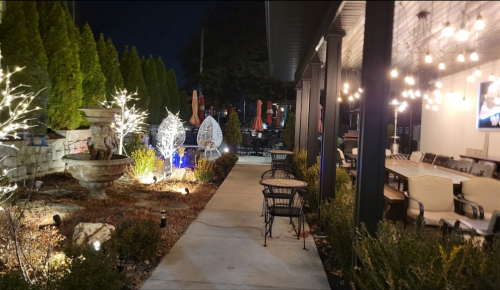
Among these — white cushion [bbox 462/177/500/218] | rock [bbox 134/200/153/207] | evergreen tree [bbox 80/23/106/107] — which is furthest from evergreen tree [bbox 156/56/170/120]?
white cushion [bbox 462/177/500/218]

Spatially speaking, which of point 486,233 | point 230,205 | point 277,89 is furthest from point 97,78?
point 277,89

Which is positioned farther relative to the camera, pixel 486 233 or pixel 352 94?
pixel 352 94

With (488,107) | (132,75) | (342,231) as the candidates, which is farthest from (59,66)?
(488,107)

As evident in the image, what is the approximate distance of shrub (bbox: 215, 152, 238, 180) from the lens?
1008cm

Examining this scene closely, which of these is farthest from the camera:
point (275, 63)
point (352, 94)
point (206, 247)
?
point (352, 94)

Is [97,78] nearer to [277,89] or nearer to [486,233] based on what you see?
[486,233]

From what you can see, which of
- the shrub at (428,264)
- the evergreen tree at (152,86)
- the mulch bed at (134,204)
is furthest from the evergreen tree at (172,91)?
the shrub at (428,264)

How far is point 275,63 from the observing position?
9.72 meters

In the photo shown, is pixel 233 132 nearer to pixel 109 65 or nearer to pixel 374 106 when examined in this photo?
pixel 109 65

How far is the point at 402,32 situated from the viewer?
19.7ft

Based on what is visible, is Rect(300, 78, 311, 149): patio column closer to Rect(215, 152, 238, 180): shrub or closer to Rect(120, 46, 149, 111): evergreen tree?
Rect(215, 152, 238, 180): shrub

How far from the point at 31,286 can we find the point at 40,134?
614 cm

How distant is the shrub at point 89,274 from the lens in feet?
8.94

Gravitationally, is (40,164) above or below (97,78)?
below
